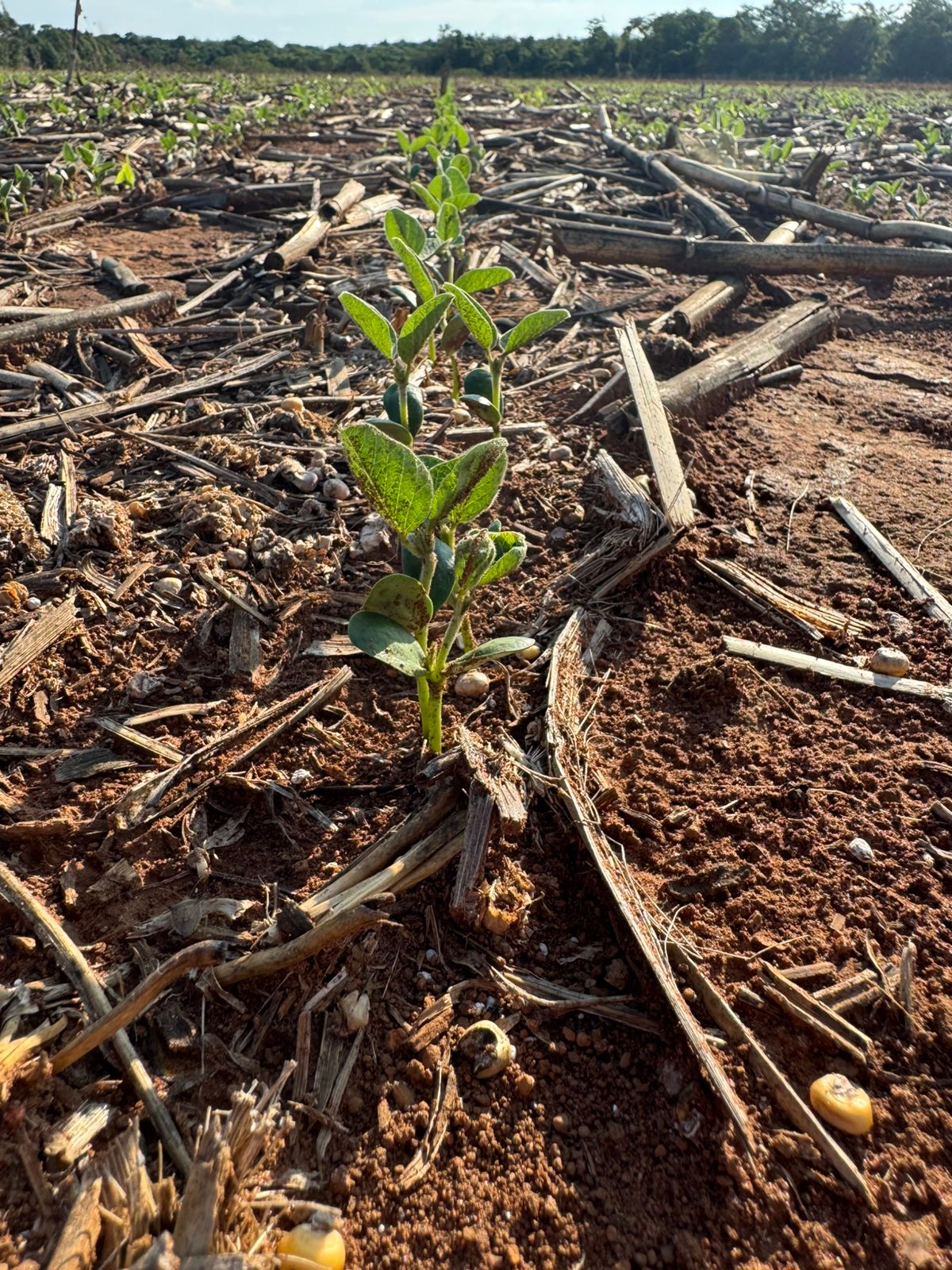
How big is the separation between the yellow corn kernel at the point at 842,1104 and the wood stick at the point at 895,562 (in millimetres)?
1794

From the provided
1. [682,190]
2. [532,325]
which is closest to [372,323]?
[532,325]

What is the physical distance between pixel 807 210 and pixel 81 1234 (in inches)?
320

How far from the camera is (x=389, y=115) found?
1202 cm

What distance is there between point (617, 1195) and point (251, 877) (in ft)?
3.46

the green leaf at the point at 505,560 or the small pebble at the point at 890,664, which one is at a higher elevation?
the green leaf at the point at 505,560

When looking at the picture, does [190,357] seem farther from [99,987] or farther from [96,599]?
[99,987]

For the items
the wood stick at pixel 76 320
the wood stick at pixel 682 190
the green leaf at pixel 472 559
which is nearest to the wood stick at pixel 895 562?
the green leaf at pixel 472 559

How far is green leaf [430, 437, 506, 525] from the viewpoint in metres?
2.17

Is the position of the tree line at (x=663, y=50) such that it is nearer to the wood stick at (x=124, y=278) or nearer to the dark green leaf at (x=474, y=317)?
the wood stick at (x=124, y=278)

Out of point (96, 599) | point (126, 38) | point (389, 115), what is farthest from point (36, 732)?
point (126, 38)

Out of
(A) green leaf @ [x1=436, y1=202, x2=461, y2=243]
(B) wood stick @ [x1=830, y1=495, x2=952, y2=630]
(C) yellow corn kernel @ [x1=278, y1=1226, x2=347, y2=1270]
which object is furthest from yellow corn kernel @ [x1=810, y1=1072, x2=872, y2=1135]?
(A) green leaf @ [x1=436, y1=202, x2=461, y2=243]

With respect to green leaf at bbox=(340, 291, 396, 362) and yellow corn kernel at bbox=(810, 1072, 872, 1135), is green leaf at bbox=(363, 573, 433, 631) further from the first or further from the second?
yellow corn kernel at bbox=(810, 1072, 872, 1135)

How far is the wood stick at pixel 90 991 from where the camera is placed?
164 centimetres

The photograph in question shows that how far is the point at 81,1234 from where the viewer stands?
1435mm
